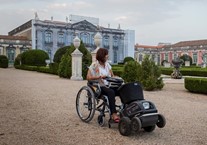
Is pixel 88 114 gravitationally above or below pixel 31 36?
below

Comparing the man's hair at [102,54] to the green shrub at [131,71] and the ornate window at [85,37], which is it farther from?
the ornate window at [85,37]

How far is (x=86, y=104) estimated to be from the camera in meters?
5.11

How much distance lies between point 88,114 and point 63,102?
2315 millimetres

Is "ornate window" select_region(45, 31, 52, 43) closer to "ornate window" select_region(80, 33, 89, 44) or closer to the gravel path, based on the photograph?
"ornate window" select_region(80, 33, 89, 44)

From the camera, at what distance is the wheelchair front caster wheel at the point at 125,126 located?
4.08 metres

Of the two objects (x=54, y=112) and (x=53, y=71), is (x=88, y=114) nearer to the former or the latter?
(x=54, y=112)

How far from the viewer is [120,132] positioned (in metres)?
4.24

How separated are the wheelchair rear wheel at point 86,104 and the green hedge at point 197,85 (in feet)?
19.1

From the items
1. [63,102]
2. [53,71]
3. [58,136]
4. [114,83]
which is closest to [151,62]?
[63,102]

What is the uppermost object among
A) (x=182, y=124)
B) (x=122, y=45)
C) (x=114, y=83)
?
(x=122, y=45)

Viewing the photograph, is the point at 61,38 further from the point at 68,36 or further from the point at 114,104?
the point at 114,104

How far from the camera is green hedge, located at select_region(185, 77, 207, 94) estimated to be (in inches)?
384

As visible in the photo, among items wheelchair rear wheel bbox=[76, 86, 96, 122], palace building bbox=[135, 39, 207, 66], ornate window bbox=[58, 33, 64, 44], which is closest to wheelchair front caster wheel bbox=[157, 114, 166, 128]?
wheelchair rear wheel bbox=[76, 86, 96, 122]

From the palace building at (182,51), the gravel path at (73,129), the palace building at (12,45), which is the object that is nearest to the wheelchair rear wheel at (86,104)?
the gravel path at (73,129)
